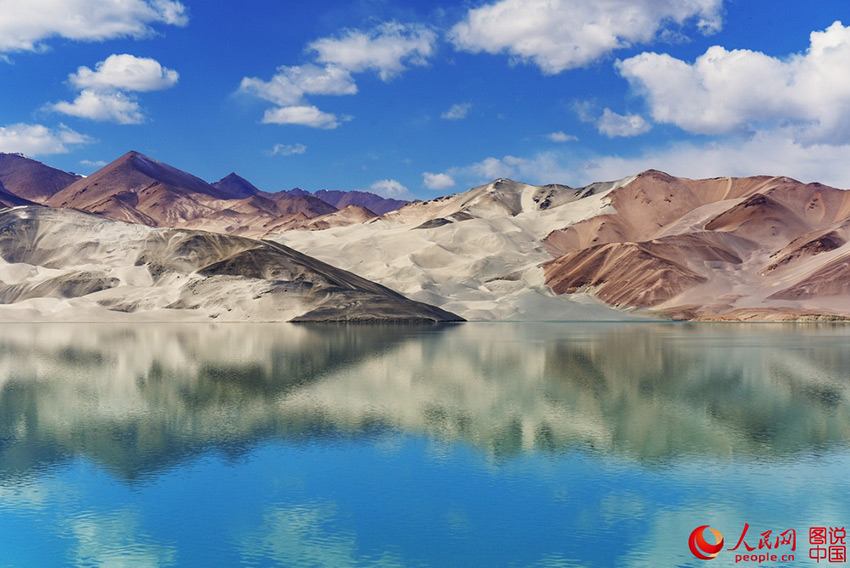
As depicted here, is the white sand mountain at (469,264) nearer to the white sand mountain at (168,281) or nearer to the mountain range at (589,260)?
the mountain range at (589,260)

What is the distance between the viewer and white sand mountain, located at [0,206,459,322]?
111 meters

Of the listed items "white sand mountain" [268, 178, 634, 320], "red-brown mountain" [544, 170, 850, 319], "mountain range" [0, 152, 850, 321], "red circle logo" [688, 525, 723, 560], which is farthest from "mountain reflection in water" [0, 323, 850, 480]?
"red-brown mountain" [544, 170, 850, 319]

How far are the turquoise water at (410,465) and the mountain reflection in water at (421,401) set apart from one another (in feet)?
0.52

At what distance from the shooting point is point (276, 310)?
111 meters

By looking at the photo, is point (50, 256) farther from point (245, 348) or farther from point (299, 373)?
point (299, 373)

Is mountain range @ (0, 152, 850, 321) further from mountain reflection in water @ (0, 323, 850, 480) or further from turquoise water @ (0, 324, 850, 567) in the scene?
turquoise water @ (0, 324, 850, 567)

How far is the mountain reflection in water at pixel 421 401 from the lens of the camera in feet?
81.5

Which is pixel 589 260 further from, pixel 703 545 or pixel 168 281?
pixel 703 545

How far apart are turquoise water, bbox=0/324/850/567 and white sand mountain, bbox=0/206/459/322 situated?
6747 cm

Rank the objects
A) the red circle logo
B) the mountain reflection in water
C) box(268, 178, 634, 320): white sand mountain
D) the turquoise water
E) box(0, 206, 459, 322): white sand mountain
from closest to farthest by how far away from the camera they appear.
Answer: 1. the red circle logo
2. the turquoise water
3. the mountain reflection in water
4. box(0, 206, 459, 322): white sand mountain
5. box(268, 178, 634, 320): white sand mountain

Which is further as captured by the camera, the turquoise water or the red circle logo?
the turquoise water

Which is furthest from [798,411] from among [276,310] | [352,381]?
[276,310]

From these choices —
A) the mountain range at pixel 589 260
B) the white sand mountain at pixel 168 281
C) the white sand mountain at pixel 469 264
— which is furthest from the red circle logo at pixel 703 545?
the white sand mountain at pixel 469 264

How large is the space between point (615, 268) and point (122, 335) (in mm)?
98798
